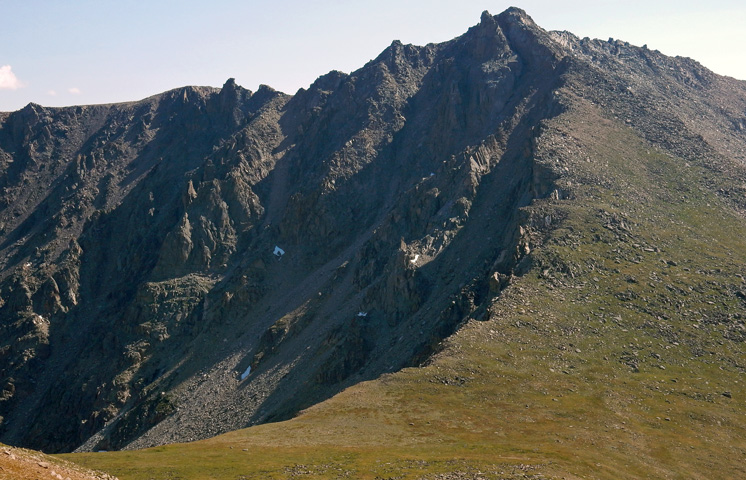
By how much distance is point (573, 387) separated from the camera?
8506 cm

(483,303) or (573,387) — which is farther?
(483,303)

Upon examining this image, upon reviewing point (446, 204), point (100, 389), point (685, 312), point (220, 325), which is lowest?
point (100, 389)

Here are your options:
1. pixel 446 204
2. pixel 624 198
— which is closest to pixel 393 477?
pixel 624 198

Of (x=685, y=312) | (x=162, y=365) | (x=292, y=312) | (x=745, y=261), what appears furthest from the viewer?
(x=162, y=365)

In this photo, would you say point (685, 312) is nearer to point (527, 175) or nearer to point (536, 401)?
point (536, 401)

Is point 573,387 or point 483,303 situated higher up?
point 483,303

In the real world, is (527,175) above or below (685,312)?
above

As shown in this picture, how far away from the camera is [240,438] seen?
78625mm

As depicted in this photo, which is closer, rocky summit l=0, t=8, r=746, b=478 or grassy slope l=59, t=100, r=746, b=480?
grassy slope l=59, t=100, r=746, b=480

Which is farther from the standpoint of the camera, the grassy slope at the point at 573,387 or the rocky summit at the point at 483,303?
the rocky summit at the point at 483,303

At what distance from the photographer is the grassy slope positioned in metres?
66.2

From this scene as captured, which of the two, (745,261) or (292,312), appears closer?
(745,261)

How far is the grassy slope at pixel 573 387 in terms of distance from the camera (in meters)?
66.2

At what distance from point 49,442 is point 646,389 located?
144026mm
